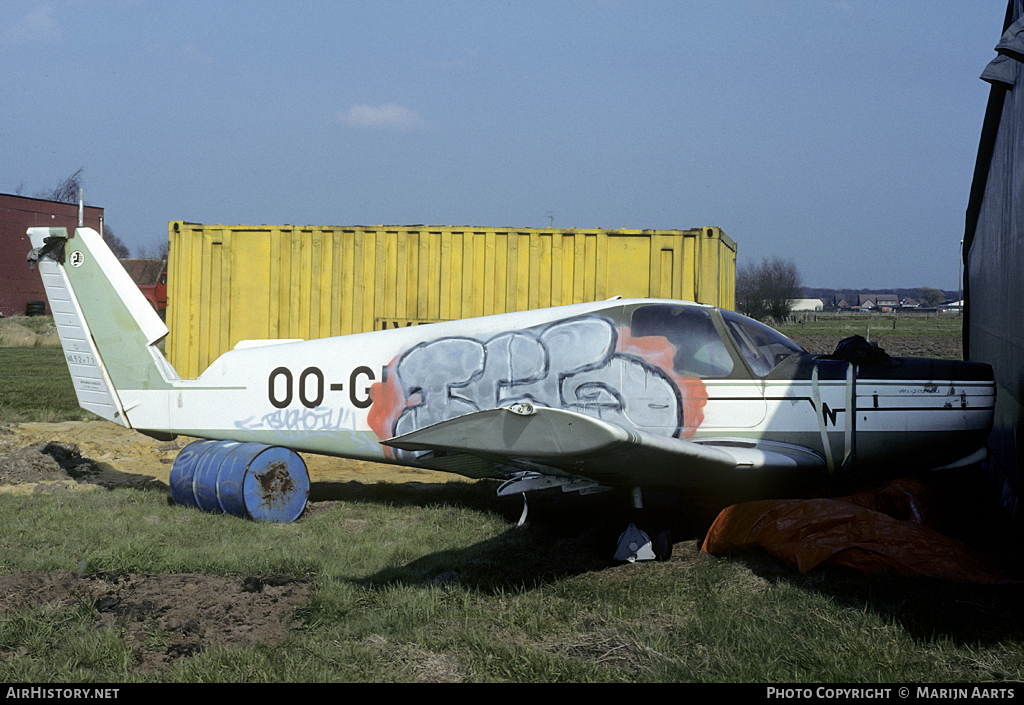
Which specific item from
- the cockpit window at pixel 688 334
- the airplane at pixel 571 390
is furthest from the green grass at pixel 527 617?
the cockpit window at pixel 688 334

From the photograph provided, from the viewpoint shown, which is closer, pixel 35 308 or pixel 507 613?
pixel 507 613

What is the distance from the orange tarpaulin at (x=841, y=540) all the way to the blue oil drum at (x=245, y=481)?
3696 mm

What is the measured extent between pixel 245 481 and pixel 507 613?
3.23 metres

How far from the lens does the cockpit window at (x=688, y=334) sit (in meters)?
6.25

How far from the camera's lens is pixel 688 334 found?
6.32m

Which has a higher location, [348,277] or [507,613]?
[348,277]

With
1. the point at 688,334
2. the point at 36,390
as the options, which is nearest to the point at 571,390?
the point at 688,334

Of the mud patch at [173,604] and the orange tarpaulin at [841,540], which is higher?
the orange tarpaulin at [841,540]

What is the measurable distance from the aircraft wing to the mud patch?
1265 mm

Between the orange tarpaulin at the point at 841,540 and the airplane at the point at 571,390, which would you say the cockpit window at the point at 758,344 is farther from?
the orange tarpaulin at the point at 841,540

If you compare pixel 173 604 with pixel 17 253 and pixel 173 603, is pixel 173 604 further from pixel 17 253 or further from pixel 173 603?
pixel 17 253

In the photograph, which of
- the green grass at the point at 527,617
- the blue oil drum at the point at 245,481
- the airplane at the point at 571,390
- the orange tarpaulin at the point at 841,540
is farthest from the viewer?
the blue oil drum at the point at 245,481

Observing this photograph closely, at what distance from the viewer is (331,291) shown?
10758 millimetres

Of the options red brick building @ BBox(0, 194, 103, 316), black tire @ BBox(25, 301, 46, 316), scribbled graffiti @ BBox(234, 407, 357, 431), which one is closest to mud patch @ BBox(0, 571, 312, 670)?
scribbled graffiti @ BBox(234, 407, 357, 431)
